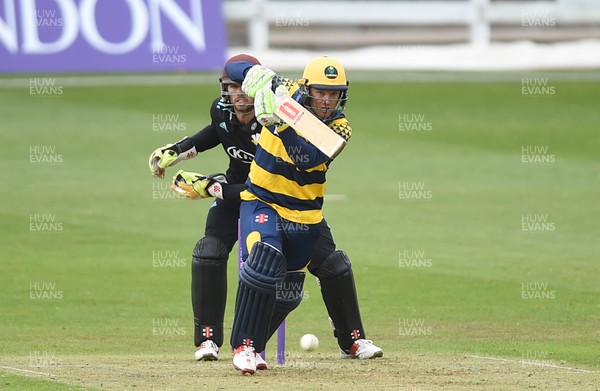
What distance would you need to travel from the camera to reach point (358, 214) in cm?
1920

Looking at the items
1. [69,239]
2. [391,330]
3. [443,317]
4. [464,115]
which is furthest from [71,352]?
[464,115]

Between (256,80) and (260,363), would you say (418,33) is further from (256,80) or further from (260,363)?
(260,363)

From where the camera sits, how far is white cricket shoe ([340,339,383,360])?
10.1 meters

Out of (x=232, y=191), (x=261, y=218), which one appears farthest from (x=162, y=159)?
(x=261, y=218)

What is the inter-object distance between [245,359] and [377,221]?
31.7ft

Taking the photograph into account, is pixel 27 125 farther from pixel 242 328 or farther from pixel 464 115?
pixel 242 328

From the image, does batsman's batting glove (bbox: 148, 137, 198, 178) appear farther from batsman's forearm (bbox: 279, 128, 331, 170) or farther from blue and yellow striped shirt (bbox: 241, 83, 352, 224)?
batsman's forearm (bbox: 279, 128, 331, 170)

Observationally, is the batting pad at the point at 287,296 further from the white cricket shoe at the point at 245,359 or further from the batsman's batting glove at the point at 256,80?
the batsman's batting glove at the point at 256,80

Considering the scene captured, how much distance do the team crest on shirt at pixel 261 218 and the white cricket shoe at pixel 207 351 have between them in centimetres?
138

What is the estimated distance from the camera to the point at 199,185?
403 inches

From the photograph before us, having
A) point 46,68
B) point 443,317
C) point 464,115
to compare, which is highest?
point 46,68

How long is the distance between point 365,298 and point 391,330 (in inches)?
66.8

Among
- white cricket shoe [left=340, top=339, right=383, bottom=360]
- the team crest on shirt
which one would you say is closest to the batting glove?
the team crest on shirt

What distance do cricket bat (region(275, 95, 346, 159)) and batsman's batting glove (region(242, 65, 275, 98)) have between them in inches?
11.1
